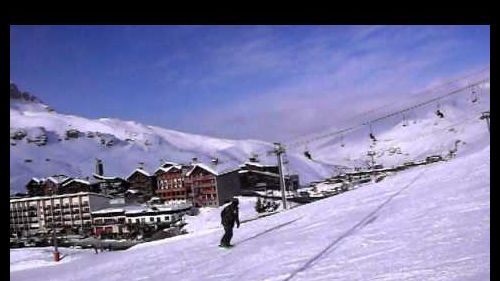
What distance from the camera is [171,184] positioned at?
157 inches

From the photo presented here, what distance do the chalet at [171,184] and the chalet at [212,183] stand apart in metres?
0.05

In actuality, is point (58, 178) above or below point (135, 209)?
above

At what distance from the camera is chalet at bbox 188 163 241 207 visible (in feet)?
13.2

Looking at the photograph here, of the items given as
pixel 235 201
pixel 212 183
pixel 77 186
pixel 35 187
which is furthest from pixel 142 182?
pixel 235 201

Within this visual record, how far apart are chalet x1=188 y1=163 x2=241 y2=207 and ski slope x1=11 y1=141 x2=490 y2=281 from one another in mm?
483

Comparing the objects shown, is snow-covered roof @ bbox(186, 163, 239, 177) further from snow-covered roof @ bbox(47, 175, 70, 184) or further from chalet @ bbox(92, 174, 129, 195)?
snow-covered roof @ bbox(47, 175, 70, 184)

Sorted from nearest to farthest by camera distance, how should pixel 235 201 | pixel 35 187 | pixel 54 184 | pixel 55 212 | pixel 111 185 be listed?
1. pixel 35 187
2. pixel 54 184
3. pixel 55 212
4. pixel 111 185
5. pixel 235 201

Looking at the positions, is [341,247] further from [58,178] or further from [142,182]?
[58,178]

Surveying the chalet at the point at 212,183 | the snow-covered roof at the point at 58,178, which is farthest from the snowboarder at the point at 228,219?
the snow-covered roof at the point at 58,178

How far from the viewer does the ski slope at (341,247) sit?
3.28m

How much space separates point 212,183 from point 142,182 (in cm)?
68

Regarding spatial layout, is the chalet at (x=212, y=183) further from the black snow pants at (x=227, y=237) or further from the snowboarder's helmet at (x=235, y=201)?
the black snow pants at (x=227, y=237)
